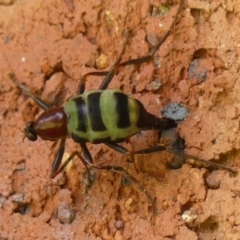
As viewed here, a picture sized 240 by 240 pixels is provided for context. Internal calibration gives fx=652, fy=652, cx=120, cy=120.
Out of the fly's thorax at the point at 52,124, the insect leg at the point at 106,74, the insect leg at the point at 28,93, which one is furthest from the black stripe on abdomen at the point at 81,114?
the insect leg at the point at 28,93

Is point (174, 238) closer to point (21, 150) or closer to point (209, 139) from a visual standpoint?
point (209, 139)

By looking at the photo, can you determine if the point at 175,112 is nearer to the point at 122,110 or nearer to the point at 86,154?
the point at 122,110

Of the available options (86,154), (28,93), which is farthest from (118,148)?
(28,93)

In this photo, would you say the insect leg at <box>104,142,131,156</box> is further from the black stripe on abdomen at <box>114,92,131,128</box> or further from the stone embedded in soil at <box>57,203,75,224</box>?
the stone embedded in soil at <box>57,203,75,224</box>

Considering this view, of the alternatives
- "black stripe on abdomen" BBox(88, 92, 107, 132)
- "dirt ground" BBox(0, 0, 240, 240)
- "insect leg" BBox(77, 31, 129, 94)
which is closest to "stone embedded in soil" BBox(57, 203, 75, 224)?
"dirt ground" BBox(0, 0, 240, 240)

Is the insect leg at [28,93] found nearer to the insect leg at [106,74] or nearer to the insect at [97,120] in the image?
the insect at [97,120]

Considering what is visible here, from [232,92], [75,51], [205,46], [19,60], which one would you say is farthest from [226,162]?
[19,60]
